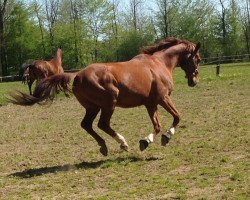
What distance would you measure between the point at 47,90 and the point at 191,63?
307 cm

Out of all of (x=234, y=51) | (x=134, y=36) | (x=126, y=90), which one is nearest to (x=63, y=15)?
(x=134, y=36)

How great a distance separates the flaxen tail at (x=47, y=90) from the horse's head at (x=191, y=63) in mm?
2513

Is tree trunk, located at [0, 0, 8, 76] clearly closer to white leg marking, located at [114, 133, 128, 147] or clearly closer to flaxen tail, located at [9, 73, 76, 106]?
flaxen tail, located at [9, 73, 76, 106]

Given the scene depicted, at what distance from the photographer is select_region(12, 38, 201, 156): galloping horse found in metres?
6.87

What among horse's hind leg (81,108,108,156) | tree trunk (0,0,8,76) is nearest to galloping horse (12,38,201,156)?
horse's hind leg (81,108,108,156)

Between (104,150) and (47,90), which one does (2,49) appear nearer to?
(47,90)

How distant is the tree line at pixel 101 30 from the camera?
53250 mm

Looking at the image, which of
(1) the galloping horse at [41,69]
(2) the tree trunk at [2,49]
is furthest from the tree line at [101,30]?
(1) the galloping horse at [41,69]

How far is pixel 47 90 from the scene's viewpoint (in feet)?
23.1

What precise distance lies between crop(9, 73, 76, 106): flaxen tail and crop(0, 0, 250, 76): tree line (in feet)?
153

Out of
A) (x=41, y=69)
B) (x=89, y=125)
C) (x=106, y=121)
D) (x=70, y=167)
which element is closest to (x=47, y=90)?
(x=89, y=125)

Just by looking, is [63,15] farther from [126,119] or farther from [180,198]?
[180,198]

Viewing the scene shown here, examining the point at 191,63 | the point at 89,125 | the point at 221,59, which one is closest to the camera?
the point at 89,125

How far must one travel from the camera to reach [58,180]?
616 cm
